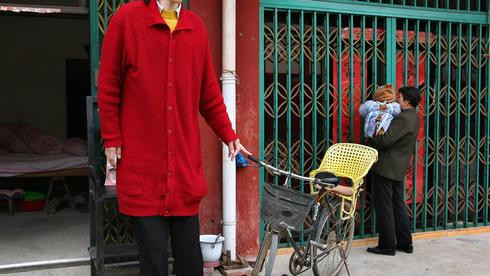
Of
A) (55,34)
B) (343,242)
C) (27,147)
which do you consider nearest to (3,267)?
(343,242)

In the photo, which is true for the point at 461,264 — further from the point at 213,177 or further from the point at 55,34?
the point at 55,34

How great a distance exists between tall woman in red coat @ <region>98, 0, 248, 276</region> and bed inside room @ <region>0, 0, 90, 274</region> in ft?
6.45

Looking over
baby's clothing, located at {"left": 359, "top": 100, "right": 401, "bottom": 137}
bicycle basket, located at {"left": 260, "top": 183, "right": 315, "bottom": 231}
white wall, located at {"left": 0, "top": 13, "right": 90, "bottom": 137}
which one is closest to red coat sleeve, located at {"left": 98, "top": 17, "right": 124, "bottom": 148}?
bicycle basket, located at {"left": 260, "top": 183, "right": 315, "bottom": 231}

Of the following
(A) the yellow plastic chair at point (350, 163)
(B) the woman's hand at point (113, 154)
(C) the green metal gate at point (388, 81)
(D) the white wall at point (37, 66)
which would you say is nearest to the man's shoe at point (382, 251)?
(C) the green metal gate at point (388, 81)

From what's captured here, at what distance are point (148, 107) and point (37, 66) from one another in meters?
7.37

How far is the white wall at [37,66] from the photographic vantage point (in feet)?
29.1

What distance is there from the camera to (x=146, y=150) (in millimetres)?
2562

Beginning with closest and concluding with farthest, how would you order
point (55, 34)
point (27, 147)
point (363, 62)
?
point (363, 62) → point (27, 147) → point (55, 34)

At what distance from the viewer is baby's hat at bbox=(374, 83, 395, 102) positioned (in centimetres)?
484

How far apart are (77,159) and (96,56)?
2.93 meters

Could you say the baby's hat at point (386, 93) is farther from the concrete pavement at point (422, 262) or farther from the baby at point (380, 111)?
the concrete pavement at point (422, 262)

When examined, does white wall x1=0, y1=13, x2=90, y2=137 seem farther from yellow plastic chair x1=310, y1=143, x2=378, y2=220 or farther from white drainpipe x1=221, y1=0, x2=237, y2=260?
yellow plastic chair x1=310, y1=143, x2=378, y2=220

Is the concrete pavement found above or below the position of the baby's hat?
below

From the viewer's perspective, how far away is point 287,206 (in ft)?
11.2
